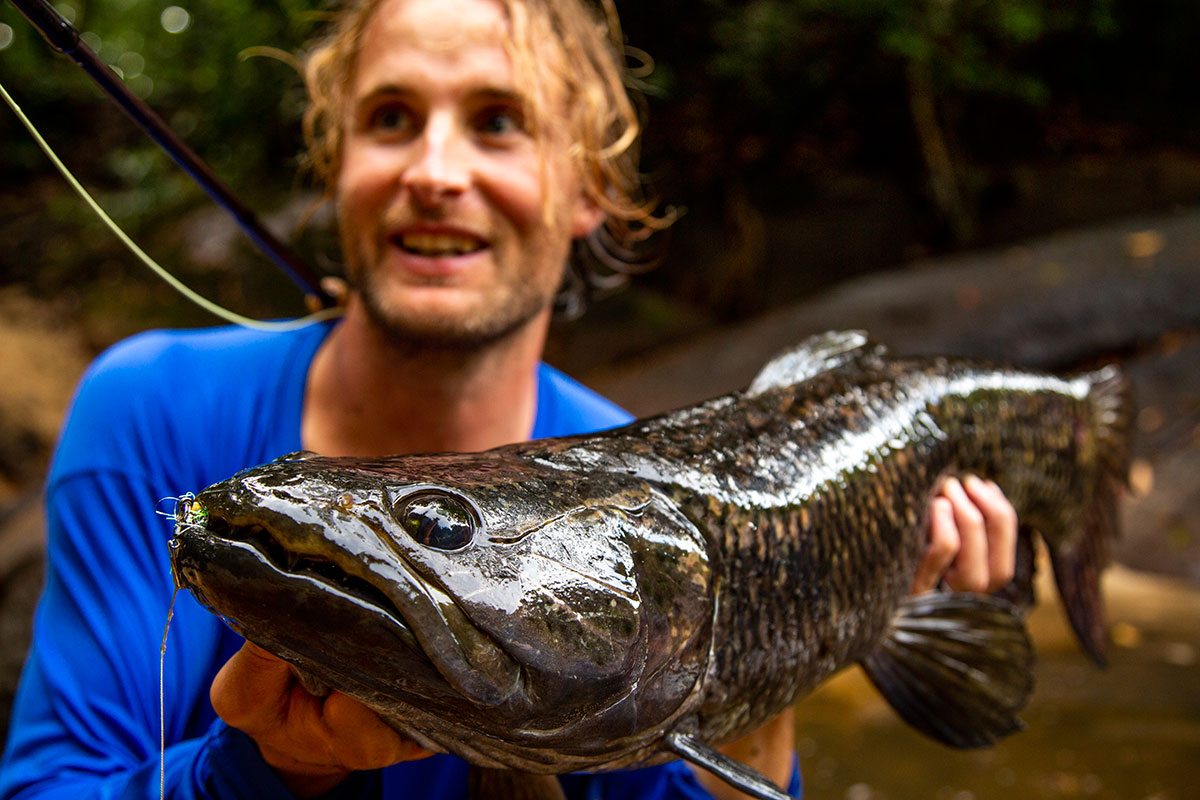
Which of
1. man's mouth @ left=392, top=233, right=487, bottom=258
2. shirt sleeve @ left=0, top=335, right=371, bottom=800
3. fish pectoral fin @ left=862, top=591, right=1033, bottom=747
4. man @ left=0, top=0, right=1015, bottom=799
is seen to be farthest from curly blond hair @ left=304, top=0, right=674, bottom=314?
fish pectoral fin @ left=862, top=591, right=1033, bottom=747

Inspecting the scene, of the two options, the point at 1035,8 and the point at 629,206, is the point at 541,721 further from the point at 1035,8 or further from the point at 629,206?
the point at 1035,8

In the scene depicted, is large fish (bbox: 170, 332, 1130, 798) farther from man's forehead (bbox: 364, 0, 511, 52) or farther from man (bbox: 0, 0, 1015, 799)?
man's forehead (bbox: 364, 0, 511, 52)

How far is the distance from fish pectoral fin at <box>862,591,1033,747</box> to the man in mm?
144

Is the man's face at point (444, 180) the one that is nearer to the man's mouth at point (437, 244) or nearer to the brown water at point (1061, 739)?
the man's mouth at point (437, 244)

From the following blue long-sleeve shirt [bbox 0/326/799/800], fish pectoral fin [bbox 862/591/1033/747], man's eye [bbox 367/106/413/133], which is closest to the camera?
blue long-sleeve shirt [bbox 0/326/799/800]

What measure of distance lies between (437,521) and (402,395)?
1.03 meters

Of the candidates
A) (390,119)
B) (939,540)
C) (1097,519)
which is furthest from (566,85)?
(1097,519)

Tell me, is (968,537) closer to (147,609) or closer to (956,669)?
(956,669)

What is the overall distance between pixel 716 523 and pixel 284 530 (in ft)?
2.16

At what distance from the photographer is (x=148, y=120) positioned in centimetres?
161

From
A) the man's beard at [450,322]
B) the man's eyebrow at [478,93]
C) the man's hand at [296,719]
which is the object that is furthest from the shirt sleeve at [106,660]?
the man's eyebrow at [478,93]

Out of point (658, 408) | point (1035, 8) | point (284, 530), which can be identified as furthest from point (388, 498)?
point (1035, 8)

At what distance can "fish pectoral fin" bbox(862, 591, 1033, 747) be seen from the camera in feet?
5.86

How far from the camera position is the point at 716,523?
136 centimetres
